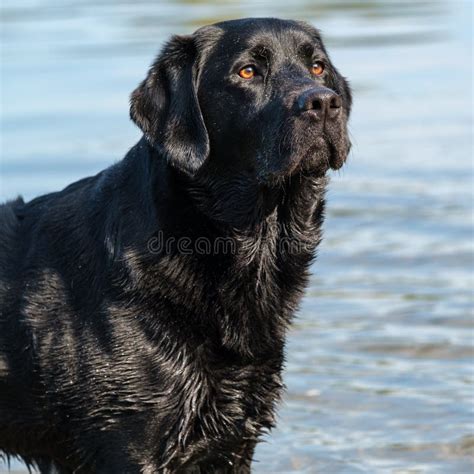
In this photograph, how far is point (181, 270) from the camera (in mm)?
5105

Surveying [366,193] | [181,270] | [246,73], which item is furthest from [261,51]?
[366,193]

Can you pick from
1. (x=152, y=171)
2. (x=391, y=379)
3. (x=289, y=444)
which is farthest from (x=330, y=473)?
(x=152, y=171)

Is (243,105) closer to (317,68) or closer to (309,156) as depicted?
(309,156)

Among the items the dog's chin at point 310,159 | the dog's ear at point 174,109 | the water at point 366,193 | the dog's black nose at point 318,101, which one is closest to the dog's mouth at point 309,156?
the dog's chin at point 310,159

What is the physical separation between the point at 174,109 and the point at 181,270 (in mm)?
684

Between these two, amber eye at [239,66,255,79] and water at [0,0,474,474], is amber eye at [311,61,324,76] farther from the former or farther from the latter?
water at [0,0,474,474]

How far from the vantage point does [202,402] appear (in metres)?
5.04

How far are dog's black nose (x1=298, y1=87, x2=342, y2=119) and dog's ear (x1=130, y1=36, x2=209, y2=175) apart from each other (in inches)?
17.7

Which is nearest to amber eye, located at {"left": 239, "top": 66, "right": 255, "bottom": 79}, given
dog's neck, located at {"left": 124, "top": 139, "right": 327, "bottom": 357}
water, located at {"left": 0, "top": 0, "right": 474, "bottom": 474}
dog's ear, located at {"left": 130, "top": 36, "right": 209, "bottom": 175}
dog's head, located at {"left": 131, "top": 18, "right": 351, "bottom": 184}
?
dog's head, located at {"left": 131, "top": 18, "right": 351, "bottom": 184}

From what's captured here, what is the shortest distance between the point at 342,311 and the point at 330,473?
208cm

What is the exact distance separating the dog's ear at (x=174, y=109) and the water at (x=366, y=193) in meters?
2.24

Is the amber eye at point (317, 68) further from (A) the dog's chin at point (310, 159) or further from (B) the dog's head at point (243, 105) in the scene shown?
(A) the dog's chin at point (310, 159)

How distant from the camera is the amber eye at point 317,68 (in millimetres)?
5418

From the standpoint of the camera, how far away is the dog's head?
16.5 feet
